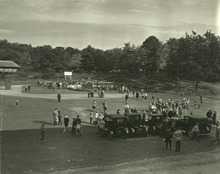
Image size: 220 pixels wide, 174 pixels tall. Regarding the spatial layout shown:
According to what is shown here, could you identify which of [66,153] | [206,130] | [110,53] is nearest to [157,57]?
[110,53]

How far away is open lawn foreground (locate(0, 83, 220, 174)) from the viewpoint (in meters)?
15.3

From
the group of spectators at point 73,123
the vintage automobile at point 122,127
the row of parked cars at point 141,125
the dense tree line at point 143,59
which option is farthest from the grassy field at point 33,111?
the dense tree line at point 143,59

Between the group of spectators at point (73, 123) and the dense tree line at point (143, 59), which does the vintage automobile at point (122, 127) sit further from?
the dense tree line at point (143, 59)

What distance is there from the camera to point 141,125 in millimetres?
22938

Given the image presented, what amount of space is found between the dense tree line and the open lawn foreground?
49.1 metres

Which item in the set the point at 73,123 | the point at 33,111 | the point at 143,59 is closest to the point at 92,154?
the point at 73,123

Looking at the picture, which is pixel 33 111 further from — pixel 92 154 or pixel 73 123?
pixel 92 154

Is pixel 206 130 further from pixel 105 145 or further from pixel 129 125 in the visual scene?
pixel 105 145

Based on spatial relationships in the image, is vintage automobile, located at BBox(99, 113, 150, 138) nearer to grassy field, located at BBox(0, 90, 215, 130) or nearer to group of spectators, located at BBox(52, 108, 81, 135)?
group of spectators, located at BBox(52, 108, 81, 135)

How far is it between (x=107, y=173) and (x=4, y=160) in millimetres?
4561

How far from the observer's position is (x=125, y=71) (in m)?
102

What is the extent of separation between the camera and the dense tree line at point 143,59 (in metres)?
70.6

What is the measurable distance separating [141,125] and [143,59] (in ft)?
258

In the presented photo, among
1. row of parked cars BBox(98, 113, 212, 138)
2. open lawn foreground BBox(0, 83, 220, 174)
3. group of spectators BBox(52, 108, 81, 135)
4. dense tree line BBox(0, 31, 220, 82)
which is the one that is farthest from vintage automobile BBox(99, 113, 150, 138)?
dense tree line BBox(0, 31, 220, 82)
